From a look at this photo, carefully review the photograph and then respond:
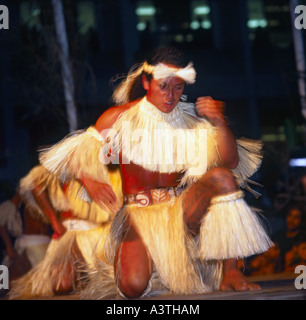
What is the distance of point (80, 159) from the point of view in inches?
115

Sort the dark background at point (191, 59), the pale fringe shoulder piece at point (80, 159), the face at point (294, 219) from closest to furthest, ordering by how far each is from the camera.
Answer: the pale fringe shoulder piece at point (80, 159)
the face at point (294, 219)
the dark background at point (191, 59)

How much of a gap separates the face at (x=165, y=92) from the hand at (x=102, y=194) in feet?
1.56

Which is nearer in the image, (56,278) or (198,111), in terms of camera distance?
(198,111)

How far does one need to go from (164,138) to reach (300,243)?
6.36ft

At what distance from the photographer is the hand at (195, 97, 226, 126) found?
2.83m

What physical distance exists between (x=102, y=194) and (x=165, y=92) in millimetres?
576

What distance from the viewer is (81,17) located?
368 inches

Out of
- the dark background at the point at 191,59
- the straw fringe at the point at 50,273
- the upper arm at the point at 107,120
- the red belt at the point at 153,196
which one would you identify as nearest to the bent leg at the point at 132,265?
the red belt at the point at 153,196

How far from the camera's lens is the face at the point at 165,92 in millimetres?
2922

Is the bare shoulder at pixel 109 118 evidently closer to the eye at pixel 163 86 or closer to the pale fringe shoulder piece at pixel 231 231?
the eye at pixel 163 86

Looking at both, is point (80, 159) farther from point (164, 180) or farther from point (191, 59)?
point (191, 59)

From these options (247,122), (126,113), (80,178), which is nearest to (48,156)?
(80,178)

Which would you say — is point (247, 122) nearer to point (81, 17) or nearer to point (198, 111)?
point (81, 17)
